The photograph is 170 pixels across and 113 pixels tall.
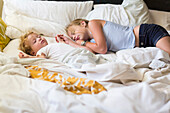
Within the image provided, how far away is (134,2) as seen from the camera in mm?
1974

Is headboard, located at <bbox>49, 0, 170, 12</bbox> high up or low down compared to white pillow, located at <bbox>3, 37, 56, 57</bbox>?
up

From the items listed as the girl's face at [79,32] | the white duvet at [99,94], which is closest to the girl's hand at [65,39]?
the girl's face at [79,32]

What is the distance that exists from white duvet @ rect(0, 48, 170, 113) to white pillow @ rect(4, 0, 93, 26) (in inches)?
34.8

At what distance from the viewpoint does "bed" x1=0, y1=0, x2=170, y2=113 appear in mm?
719

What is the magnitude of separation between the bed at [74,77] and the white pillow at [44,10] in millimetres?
11

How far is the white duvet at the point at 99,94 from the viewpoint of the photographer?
70 centimetres

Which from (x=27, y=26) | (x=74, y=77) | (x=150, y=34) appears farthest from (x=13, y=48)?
(x=150, y=34)

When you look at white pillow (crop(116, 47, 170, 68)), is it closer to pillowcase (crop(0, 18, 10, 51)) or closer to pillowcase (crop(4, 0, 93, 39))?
pillowcase (crop(4, 0, 93, 39))

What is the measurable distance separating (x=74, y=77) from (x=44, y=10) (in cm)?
120

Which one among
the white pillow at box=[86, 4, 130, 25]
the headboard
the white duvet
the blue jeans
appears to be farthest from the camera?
the headboard

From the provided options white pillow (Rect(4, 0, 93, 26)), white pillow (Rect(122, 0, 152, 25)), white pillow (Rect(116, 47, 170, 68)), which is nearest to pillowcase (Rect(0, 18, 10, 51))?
white pillow (Rect(4, 0, 93, 26))

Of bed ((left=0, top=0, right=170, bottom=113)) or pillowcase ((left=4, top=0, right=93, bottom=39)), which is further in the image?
pillowcase ((left=4, top=0, right=93, bottom=39))

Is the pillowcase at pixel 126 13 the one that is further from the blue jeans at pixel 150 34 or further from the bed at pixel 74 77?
the blue jeans at pixel 150 34

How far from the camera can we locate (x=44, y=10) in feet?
6.42
